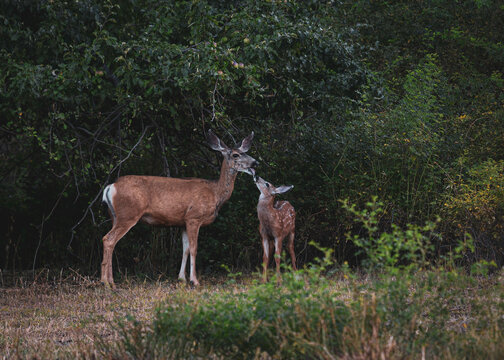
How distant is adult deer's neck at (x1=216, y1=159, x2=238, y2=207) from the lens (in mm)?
9961

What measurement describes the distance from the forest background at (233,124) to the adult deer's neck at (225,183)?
0.41 metres

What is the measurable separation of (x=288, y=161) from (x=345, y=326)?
7.19 meters

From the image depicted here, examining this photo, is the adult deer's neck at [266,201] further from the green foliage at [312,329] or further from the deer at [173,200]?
the green foliage at [312,329]

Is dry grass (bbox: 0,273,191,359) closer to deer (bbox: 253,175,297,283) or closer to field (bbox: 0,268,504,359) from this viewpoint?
field (bbox: 0,268,504,359)

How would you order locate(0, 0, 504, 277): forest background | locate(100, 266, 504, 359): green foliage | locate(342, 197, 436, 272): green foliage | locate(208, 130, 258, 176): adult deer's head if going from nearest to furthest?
Answer: locate(100, 266, 504, 359): green foliage, locate(342, 197, 436, 272): green foliage, locate(0, 0, 504, 277): forest background, locate(208, 130, 258, 176): adult deer's head

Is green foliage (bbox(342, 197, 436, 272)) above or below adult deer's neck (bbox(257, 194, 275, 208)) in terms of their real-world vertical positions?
above

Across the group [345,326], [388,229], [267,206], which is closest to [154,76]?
[267,206]

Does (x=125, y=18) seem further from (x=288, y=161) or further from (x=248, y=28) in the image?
(x=288, y=161)

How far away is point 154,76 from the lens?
930cm

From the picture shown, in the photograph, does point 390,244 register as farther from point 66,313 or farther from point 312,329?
point 66,313

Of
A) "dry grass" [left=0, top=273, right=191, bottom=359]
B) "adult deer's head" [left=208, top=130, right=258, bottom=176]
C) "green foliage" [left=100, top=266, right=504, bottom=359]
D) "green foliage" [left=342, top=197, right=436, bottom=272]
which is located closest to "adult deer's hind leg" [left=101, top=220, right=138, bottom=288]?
"dry grass" [left=0, top=273, right=191, bottom=359]

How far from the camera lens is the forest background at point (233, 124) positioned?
9.34m

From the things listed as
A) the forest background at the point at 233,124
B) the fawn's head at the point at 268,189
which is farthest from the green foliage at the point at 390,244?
the fawn's head at the point at 268,189

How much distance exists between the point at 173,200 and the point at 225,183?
739mm
